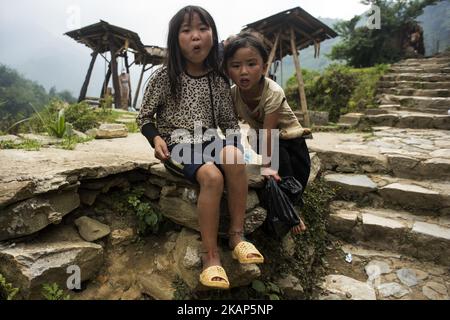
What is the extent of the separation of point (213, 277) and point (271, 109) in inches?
49.1

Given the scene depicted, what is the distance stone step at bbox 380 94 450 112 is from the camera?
620cm

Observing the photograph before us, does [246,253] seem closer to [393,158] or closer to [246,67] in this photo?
[246,67]

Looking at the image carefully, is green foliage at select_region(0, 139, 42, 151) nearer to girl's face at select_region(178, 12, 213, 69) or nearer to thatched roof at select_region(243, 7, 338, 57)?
girl's face at select_region(178, 12, 213, 69)

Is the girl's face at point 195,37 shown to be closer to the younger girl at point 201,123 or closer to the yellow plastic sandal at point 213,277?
the younger girl at point 201,123

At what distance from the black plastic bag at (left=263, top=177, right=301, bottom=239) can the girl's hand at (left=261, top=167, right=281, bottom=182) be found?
0.11 feet

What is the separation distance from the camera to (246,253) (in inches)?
70.7

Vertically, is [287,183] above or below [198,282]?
above

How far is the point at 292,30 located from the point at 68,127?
5.14 meters

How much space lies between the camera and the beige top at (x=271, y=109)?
2.26m

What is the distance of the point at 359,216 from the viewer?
2.93 m

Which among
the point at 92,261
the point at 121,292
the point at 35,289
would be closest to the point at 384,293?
the point at 121,292

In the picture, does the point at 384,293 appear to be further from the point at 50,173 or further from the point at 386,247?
the point at 50,173

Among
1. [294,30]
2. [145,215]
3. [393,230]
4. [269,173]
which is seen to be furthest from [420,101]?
[145,215]

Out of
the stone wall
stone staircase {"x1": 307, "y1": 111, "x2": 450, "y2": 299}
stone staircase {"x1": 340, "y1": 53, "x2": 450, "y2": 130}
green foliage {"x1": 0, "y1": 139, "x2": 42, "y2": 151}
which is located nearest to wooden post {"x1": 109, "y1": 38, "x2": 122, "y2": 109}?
green foliage {"x1": 0, "y1": 139, "x2": 42, "y2": 151}
